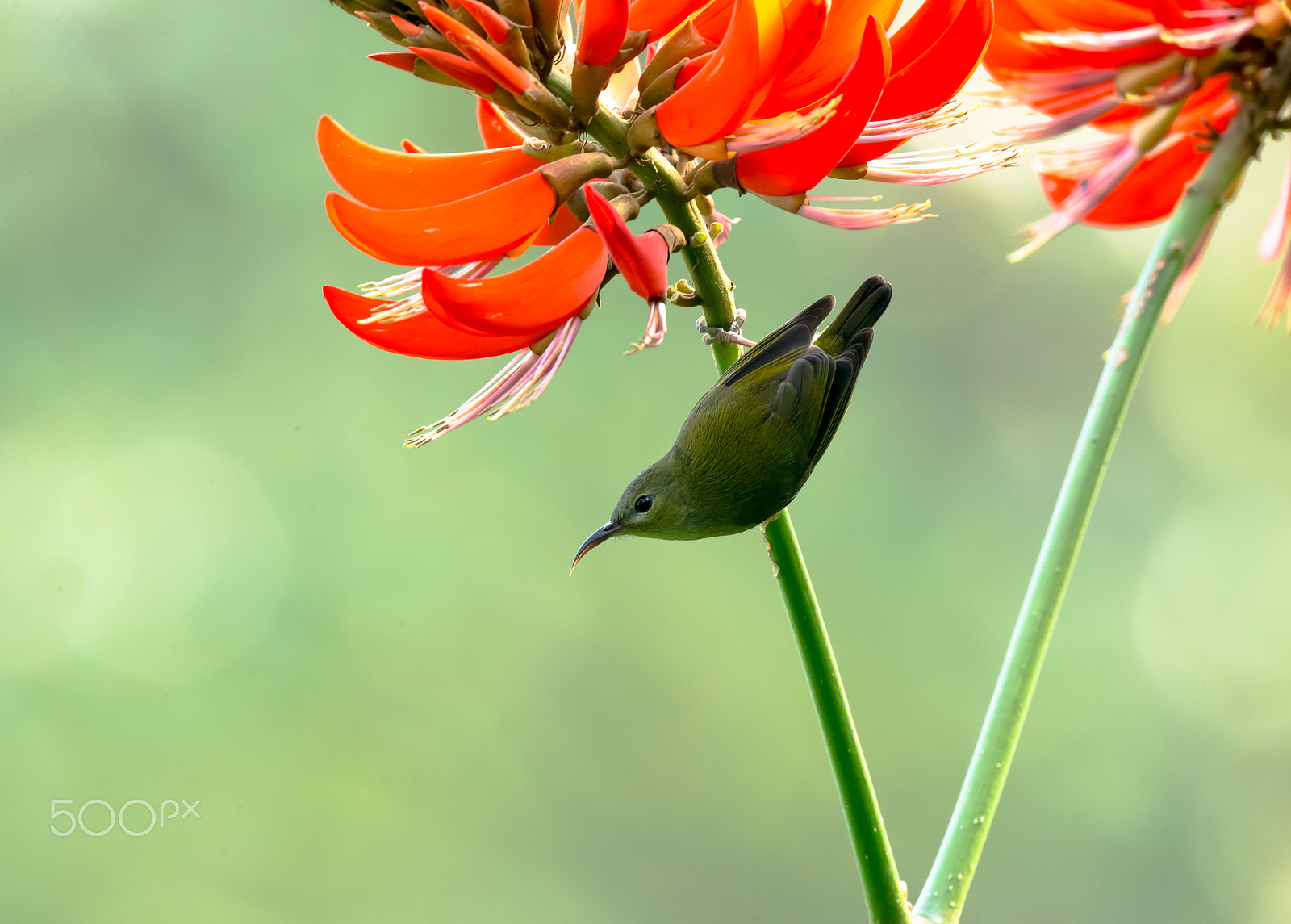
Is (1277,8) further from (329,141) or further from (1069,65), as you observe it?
(329,141)

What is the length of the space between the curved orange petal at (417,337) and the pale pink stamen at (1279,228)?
226 millimetres

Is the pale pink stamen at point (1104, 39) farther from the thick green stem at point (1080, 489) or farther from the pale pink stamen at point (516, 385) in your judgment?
the pale pink stamen at point (516, 385)

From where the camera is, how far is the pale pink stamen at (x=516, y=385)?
383mm

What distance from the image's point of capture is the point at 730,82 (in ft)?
1.10

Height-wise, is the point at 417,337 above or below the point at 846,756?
above

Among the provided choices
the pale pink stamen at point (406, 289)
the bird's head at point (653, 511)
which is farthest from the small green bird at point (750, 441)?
the pale pink stamen at point (406, 289)

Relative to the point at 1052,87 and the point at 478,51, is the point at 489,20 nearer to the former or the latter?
the point at 478,51

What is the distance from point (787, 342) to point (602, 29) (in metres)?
0.22

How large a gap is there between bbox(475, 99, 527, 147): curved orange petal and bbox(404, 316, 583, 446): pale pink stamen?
0.10 m

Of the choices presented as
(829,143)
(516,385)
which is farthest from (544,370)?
(829,143)

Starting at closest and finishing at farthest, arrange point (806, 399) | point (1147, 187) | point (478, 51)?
point (478, 51), point (1147, 187), point (806, 399)

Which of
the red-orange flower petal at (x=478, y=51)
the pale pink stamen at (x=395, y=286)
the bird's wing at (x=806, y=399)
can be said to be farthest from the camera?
the bird's wing at (x=806, y=399)

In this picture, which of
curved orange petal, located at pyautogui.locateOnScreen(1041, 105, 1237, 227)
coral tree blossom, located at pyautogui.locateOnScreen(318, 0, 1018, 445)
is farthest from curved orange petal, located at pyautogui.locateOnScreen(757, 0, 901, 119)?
curved orange petal, located at pyautogui.locateOnScreen(1041, 105, 1237, 227)

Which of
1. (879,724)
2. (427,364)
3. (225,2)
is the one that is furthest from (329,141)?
(879,724)
